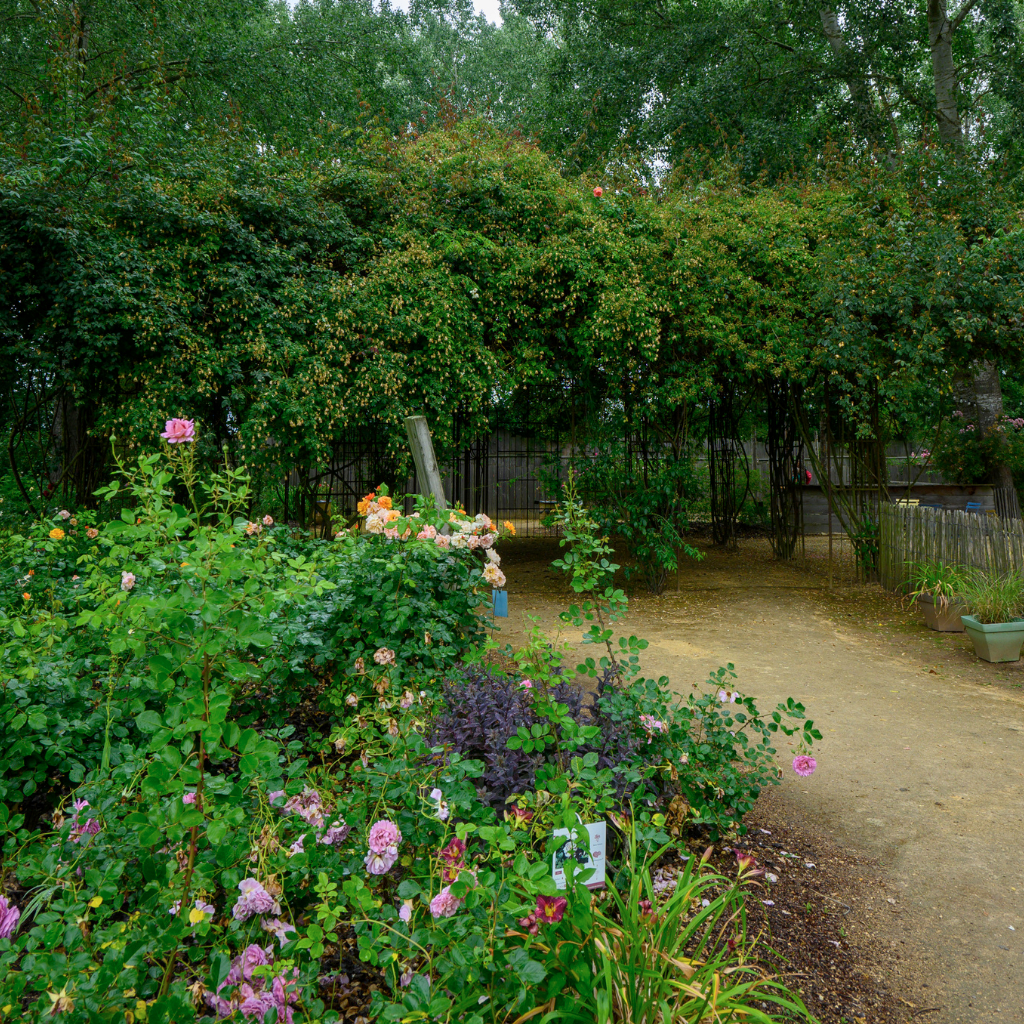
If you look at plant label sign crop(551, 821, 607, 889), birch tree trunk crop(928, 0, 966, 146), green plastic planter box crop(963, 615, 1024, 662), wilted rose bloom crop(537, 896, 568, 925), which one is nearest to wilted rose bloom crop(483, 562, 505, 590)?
plant label sign crop(551, 821, 607, 889)

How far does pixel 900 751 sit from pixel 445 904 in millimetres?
3287

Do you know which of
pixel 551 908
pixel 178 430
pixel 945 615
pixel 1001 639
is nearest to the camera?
pixel 551 908

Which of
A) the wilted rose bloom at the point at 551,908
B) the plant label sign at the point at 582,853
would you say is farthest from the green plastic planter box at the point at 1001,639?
the wilted rose bloom at the point at 551,908

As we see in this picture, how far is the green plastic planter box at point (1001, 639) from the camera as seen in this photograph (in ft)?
17.4

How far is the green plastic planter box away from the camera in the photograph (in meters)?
5.30

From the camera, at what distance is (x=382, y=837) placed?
1489 millimetres

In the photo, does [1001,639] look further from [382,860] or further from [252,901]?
[252,901]

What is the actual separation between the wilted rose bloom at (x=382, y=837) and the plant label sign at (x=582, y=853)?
1.09ft

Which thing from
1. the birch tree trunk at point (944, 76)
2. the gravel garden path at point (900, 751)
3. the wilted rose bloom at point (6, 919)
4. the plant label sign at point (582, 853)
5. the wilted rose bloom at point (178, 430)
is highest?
the birch tree trunk at point (944, 76)

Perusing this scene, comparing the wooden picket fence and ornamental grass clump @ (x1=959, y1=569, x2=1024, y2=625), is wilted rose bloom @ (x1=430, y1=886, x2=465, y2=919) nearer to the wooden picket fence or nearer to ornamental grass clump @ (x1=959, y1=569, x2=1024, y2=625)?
ornamental grass clump @ (x1=959, y1=569, x2=1024, y2=625)

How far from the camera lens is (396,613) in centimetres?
276

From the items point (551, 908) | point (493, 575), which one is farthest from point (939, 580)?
point (551, 908)

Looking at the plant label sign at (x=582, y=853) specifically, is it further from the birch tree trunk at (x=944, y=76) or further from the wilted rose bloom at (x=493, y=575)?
the birch tree trunk at (x=944, y=76)

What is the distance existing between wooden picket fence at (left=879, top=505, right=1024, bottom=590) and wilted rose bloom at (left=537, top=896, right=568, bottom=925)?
5.84 metres
